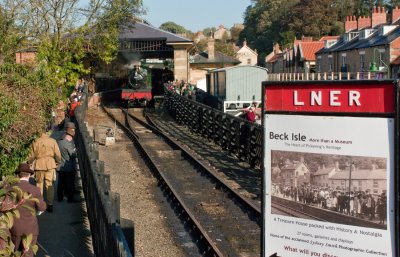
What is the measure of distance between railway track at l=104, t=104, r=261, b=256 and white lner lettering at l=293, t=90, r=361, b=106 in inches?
202

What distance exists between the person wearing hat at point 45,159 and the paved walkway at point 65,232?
18.9 inches

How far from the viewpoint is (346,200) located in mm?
3834

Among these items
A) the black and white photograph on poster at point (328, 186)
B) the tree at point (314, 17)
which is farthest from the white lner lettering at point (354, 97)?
the tree at point (314, 17)

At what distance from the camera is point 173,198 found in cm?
1341

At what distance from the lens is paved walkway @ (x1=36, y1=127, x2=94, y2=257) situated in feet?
28.3

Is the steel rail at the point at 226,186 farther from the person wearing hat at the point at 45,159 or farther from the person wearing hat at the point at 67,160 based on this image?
the person wearing hat at the point at 45,159

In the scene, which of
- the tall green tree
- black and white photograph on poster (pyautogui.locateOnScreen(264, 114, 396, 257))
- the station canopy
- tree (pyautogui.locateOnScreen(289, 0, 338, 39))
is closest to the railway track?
black and white photograph on poster (pyautogui.locateOnScreen(264, 114, 396, 257))

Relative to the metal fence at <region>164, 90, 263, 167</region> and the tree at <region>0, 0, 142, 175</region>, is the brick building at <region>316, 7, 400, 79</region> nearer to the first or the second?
the metal fence at <region>164, 90, 263, 167</region>

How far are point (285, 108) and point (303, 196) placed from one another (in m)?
0.63

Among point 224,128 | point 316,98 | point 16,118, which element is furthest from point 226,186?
point 316,98

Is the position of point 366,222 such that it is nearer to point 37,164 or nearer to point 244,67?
point 37,164

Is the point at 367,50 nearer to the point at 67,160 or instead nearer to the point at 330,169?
the point at 67,160

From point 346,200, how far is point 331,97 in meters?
0.68

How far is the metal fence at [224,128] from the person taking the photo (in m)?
17.4
